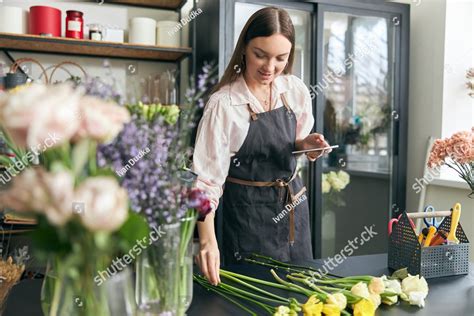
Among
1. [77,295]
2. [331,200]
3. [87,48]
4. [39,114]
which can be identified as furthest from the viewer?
[331,200]

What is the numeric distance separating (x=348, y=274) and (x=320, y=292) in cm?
23

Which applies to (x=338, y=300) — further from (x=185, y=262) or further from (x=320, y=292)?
(x=185, y=262)

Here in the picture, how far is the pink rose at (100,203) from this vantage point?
1.56 ft

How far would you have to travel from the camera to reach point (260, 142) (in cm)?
174

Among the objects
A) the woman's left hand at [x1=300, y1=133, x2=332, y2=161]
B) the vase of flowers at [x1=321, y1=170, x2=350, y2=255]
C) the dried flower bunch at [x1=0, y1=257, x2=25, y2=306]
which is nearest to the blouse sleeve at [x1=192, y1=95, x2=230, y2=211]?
the woman's left hand at [x1=300, y1=133, x2=332, y2=161]

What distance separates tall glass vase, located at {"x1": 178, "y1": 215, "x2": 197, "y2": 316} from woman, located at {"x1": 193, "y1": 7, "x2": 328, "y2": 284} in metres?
0.81

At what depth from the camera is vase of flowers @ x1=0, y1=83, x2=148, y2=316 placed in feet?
1.58

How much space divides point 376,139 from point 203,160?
1.99m

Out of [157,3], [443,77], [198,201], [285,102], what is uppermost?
[157,3]

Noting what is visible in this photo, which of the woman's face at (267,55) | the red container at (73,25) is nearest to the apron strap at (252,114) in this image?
the woman's face at (267,55)

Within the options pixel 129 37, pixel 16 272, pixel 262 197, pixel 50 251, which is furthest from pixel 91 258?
pixel 129 37

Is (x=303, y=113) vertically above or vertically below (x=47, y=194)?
above

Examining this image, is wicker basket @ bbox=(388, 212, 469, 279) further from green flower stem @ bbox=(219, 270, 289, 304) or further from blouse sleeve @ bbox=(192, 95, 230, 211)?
blouse sleeve @ bbox=(192, 95, 230, 211)

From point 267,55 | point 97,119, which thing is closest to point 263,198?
point 267,55
